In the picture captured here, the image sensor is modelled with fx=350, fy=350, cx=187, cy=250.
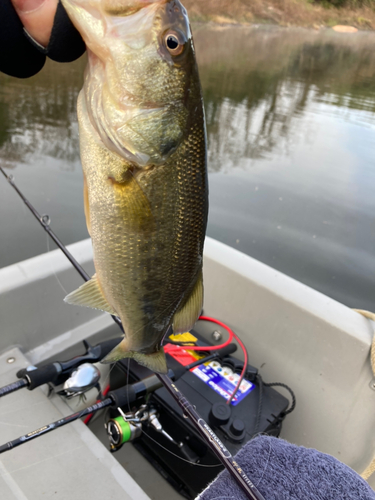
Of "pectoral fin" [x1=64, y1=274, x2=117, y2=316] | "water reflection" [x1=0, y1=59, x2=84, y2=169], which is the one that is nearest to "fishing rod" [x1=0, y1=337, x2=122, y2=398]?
"pectoral fin" [x1=64, y1=274, x2=117, y2=316]

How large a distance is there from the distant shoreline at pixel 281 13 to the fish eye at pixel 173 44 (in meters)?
28.5

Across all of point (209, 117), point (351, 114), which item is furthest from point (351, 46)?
point (209, 117)

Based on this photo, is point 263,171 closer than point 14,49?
No

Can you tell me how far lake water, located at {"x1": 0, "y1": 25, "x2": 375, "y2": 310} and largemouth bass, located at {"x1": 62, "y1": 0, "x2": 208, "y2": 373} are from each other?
400cm

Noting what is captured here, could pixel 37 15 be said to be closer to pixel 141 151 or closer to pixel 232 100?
pixel 141 151

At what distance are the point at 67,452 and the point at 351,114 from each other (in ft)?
40.9

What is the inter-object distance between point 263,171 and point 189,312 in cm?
682

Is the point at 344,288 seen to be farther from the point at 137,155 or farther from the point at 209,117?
the point at 209,117

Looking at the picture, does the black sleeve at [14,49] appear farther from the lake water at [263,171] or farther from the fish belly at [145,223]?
the lake water at [263,171]

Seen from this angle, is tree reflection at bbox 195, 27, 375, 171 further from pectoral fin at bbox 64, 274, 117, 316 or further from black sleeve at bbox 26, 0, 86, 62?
black sleeve at bbox 26, 0, 86, 62

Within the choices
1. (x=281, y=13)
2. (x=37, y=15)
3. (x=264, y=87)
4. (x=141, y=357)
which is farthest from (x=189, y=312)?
(x=281, y=13)

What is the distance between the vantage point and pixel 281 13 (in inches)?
1539

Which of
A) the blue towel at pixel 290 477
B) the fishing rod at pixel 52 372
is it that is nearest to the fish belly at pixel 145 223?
the blue towel at pixel 290 477

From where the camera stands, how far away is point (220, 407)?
5.86ft
